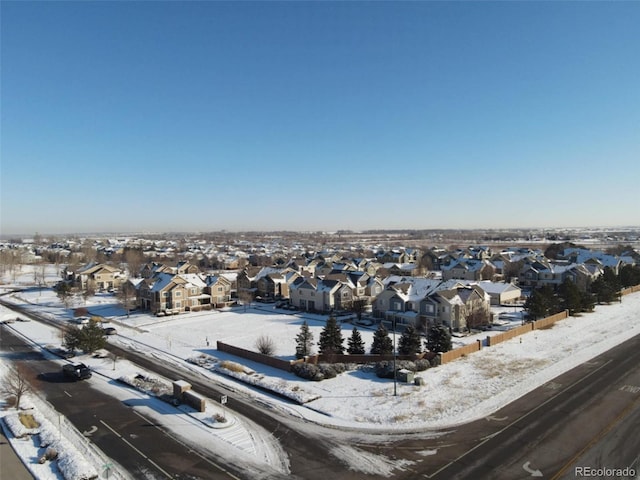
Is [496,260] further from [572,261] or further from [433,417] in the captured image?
[433,417]

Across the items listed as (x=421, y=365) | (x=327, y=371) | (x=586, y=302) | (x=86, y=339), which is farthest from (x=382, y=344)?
(x=586, y=302)

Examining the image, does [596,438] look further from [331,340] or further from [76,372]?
[76,372]

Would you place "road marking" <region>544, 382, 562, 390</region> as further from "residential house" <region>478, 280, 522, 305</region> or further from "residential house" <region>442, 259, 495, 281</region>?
"residential house" <region>442, 259, 495, 281</region>

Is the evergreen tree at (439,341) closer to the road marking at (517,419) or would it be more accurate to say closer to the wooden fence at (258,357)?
the road marking at (517,419)

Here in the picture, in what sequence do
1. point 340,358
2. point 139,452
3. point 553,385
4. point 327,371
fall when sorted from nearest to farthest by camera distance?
point 139,452
point 553,385
point 327,371
point 340,358

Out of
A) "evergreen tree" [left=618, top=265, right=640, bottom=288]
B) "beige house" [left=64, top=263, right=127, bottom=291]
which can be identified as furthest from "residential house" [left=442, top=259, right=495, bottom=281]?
"beige house" [left=64, top=263, right=127, bottom=291]

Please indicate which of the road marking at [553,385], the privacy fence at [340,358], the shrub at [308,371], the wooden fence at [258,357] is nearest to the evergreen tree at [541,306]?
the privacy fence at [340,358]

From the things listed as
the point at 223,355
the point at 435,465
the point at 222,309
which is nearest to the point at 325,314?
the point at 222,309
